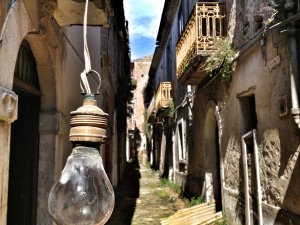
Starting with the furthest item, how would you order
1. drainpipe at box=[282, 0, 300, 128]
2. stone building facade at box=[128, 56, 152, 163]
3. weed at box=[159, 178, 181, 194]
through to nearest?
stone building facade at box=[128, 56, 152, 163] → weed at box=[159, 178, 181, 194] → drainpipe at box=[282, 0, 300, 128]

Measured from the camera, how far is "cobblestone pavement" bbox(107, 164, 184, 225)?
28.3ft

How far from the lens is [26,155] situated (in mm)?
4512

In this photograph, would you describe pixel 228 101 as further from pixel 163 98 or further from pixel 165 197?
pixel 163 98

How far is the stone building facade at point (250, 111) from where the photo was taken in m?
4.55

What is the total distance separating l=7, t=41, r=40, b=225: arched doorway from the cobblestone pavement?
387 centimetres

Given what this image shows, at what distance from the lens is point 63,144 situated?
200 inches

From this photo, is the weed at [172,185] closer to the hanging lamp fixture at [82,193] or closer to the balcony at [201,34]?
the balcony at [201,34]

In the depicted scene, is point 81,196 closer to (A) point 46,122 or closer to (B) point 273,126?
(A) point 46,122

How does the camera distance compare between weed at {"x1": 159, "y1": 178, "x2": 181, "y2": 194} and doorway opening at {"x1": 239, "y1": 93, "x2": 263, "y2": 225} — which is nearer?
doorway opening at {"x1": 239, "y1": 93, "x2": 263, "y2": 225}

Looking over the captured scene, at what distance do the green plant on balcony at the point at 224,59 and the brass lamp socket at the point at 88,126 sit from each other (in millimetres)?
5688

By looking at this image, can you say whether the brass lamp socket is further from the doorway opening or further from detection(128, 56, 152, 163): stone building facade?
detection(128, 56, 152, 163): stone building facade

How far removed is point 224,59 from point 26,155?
4.51 metres

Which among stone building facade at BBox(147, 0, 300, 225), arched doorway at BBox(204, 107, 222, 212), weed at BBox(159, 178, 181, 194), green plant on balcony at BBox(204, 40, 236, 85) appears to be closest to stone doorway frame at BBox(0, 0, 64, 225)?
stone building facade at BBox(147, 0, 300, 225)

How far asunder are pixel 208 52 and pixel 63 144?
3976mm
